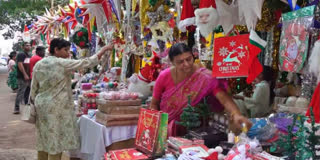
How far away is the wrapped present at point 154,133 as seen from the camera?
73.2 inches

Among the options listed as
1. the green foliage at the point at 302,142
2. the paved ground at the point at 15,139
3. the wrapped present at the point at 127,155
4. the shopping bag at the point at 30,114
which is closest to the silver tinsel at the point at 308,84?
the green foliage at the point at 302,142

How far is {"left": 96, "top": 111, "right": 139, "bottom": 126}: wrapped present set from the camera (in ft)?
9.37

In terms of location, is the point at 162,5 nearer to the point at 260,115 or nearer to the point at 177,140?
the point at 260,115

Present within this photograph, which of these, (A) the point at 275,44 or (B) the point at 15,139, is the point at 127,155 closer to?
(A) the point at 275,44

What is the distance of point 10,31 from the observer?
2305 cm

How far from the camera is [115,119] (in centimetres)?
288

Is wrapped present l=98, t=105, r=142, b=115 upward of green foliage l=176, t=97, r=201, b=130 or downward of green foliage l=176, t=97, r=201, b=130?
downward

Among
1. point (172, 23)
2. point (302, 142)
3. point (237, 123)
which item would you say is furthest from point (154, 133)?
point (172, 23)

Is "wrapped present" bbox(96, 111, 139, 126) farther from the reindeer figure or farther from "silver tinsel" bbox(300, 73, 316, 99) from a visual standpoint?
"silver tinsel" bbox(300, 73, 316, 99)

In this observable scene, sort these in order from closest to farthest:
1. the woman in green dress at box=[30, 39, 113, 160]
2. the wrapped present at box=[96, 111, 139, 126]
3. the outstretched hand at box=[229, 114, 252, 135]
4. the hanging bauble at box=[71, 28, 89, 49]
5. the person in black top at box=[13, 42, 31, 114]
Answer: the outstretched hand at box=[229, 114, 252, 135]
the wrapped present at box=[96, 111, 139, 126]
the woman in green dress at box=[30, 39, 113, 160]
the hanging bauble at box=[71, 28, 89, 49]
the person in black top at box=[13, 42, 31, 114]

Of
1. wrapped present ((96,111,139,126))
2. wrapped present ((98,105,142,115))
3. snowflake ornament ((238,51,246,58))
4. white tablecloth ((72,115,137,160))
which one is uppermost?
snowflake ornament ((238,51,246,58))

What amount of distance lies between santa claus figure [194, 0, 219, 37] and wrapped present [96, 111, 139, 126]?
1.23 m

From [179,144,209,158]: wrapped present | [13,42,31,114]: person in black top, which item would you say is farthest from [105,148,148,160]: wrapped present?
[13,42,31,114]: person in black top

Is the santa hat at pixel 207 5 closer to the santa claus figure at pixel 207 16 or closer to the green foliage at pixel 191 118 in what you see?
the santa claus figure at pixel 207 16
